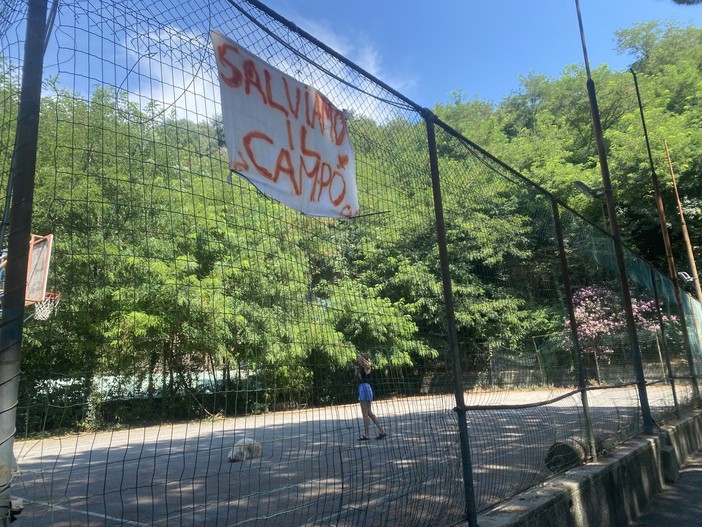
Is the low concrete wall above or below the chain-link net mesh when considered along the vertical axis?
below

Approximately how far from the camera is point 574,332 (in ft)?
19.9

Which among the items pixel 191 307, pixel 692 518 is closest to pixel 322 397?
pixel 191 307

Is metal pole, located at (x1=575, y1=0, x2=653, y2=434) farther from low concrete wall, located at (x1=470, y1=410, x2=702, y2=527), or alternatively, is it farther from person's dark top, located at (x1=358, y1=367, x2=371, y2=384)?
person's dark top, located at (x1=358, y1=367, x2=371, y2=384)

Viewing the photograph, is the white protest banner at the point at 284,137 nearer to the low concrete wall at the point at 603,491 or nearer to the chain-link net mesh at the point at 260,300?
the chain-link net mesh at the point at 260,300

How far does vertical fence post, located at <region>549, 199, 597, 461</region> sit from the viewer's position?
573cm

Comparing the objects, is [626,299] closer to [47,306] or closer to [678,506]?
[678,506]

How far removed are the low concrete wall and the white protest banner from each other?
2378 mm

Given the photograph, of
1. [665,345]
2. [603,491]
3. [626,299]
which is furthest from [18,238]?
[665,345]

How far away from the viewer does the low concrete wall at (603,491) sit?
3.97 m

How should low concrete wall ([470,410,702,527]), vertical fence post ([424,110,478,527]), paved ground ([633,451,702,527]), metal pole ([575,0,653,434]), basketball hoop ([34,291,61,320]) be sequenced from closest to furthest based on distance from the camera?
basketball hoop ([34,291,61,320]) → vertical fence post ([424,110,478,527]) → low concrete wall ([470,410,702,527]) → paved ground ([633,451,702,527]) → metal pole ([575,0,653,434])

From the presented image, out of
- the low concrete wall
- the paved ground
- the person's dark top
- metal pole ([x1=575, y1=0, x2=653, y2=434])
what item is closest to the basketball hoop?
the person's dark top

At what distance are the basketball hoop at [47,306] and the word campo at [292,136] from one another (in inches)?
45.4

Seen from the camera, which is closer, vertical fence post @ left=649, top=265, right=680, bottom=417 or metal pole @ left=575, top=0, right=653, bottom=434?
metal pole @ left=575, top=0, right=653, bottom=434

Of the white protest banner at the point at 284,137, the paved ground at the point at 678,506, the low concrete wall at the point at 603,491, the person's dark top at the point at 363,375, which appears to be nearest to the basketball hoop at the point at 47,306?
the white protest banner at the point at 284,137
